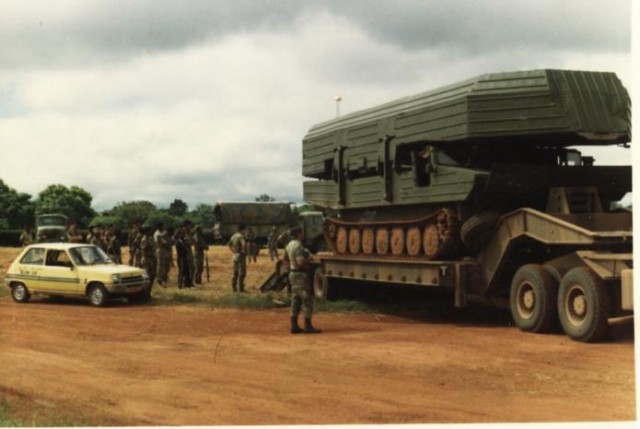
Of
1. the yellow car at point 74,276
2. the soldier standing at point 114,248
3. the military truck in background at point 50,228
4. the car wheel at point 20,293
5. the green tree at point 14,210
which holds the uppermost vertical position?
the green tree at point 14,210

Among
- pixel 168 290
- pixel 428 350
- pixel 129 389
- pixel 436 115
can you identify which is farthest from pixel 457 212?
pixel 168 290

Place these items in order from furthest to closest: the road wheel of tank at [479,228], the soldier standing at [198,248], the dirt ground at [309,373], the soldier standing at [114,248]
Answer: the soldier standing at [114,248] → the soldier standing at [198,248] → the road wheel of tank at [479,228] → the dirt ground at [309,373]

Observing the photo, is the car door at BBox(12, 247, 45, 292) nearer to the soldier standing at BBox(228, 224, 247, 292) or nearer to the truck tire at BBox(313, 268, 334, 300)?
the soldier standing at BBox(228, 224, 247, 292)

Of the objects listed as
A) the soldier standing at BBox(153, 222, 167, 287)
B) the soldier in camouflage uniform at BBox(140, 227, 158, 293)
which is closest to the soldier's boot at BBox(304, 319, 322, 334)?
the soldier in camouflage uniform at BBox(140, 227, 158, 293)

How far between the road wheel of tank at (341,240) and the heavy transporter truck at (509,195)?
1.15 m

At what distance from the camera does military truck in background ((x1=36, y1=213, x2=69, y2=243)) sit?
1804 inches

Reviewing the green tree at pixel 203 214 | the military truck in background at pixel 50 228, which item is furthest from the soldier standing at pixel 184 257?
the green tree at pixel 203 214

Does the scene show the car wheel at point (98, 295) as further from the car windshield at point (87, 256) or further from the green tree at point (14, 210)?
the green tree at point (14, 210)

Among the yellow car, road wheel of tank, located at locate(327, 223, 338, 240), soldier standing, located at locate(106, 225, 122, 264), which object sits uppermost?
road wheel of tank, located at locate(327, 223, 338, 240)

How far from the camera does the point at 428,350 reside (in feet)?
39.3

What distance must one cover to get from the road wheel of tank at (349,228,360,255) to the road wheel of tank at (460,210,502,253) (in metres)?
4.12

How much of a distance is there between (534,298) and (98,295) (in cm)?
1036

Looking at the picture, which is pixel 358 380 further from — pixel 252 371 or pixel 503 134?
pixel 503 134

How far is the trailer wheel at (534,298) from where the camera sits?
13.0 meters
